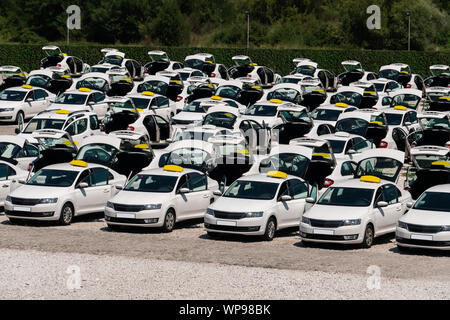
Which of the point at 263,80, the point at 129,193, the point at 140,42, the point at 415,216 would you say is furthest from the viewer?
the point at 140,42

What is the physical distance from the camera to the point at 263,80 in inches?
2007

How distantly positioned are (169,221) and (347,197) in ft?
13.5

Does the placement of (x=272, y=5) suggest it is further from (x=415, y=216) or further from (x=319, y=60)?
(x=415, y=216)

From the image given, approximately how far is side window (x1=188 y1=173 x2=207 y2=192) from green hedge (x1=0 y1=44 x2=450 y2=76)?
36.7 m

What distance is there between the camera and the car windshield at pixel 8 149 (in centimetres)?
2780

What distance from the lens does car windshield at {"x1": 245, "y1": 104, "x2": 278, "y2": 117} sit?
35.3 m

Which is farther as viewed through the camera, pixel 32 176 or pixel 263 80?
pixel 263 80

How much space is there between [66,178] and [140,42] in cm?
5861

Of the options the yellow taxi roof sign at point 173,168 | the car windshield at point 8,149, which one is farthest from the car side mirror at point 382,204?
A: the car windshield at point 8,149

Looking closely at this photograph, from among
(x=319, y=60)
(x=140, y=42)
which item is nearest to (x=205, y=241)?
(x=319, y=60)

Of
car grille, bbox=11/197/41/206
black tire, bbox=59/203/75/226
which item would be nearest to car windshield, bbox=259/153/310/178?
black tire, bbox=59/203/75/226

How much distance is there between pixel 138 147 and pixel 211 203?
172 inches

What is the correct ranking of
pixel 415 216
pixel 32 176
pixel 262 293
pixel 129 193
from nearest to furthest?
1. pixel 262 293
2. pixel 415 216
3. pixel 129 193
4. pixel 32 176

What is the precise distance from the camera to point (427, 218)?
20.6 metres
